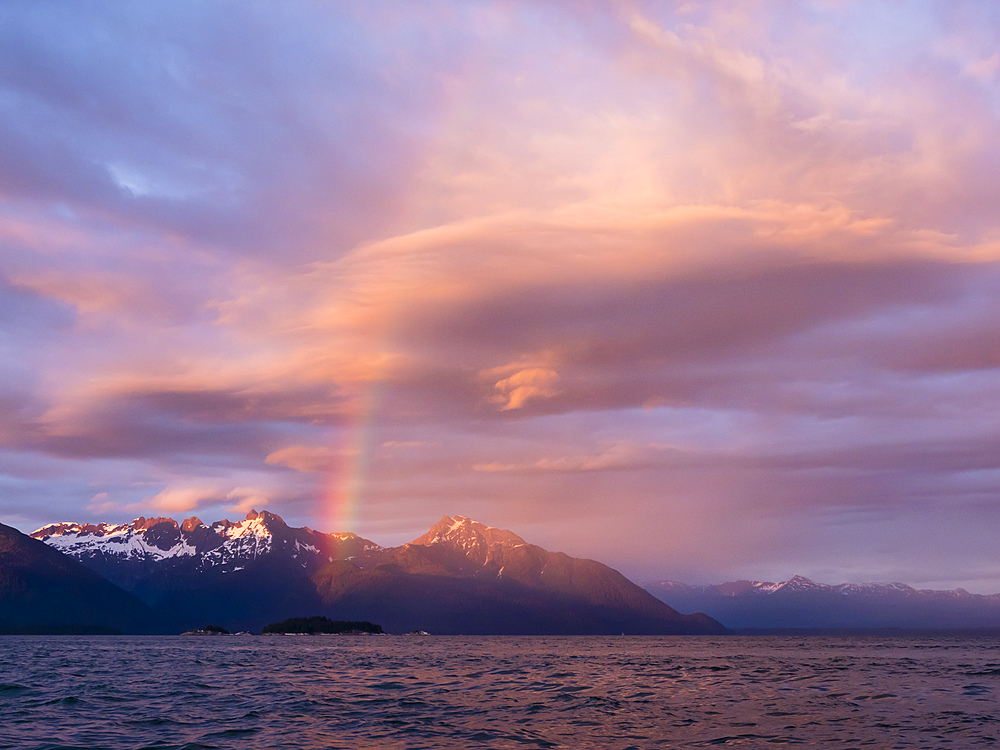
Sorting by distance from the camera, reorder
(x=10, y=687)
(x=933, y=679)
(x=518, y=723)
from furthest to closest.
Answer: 1. (x=933, y=679)
2. (x=10, y=687)
3. (x=518, y=723)

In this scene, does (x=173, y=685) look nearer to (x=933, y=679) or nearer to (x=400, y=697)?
(x=400, y=697)

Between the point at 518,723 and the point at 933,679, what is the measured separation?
63.9 meters

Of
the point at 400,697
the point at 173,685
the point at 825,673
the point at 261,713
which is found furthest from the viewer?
the point at 825,673

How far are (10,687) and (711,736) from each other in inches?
2695

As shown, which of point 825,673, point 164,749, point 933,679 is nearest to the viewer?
point 164,749

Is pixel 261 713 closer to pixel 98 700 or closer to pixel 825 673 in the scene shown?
pixel 98 700

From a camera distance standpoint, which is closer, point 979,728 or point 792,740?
point 792,740

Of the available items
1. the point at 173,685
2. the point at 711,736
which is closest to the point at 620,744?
the point at 711,736

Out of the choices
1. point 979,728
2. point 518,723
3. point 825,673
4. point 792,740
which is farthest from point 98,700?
point 825,673

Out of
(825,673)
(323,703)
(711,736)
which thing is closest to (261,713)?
(323,703)

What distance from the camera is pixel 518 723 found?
52344 mm

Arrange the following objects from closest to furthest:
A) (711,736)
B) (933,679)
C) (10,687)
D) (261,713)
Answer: (711,736), (261,713), (10,687), (933,679)

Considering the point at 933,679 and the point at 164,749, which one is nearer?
the point at 164,749

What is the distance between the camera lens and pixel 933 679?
9262cm
